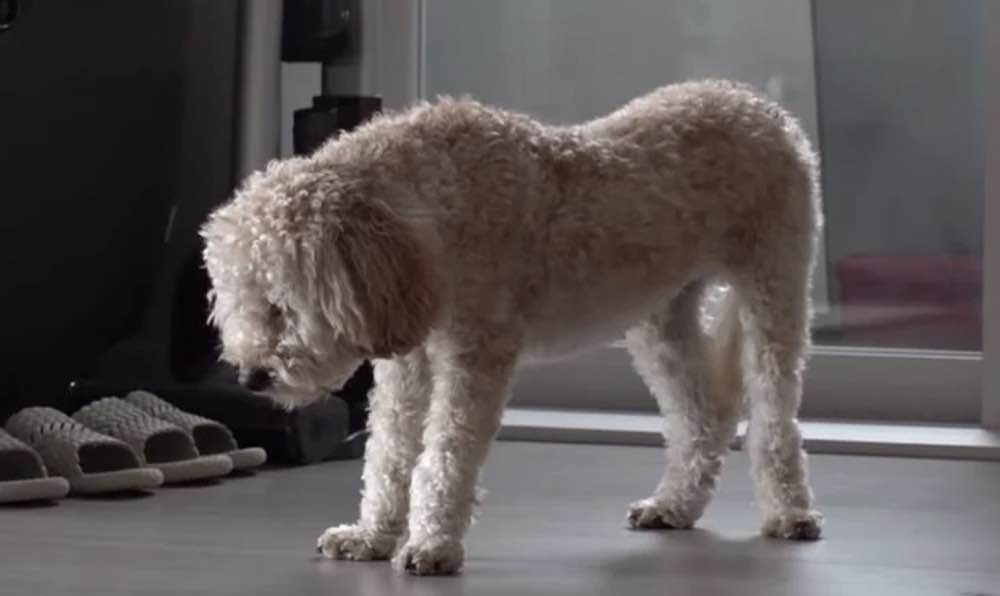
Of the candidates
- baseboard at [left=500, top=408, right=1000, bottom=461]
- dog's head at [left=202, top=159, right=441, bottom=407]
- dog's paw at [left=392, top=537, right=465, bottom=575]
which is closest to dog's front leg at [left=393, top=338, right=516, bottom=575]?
dog's paw at [left=392, top=537, right=465, bottom=575]

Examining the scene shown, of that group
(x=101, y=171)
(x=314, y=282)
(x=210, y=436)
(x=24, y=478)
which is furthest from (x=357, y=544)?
(x=101, y=171)

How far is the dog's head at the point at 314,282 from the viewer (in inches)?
92.1

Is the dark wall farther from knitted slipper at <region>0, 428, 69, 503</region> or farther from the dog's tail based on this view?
the dog's tail

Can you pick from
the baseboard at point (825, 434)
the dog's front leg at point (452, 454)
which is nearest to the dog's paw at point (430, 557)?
the dog's front leg at point (452, 454)

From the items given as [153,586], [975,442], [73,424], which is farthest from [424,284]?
[975,442]

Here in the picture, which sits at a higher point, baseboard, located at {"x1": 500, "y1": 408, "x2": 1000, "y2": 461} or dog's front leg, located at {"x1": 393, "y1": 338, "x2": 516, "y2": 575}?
dog's front leg, located at {"x1": 393, "y1": 338, "x2": 516, "y2": 575}

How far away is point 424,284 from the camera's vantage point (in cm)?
237

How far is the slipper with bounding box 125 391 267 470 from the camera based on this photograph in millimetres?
3436

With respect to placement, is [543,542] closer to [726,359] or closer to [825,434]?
[726,359]

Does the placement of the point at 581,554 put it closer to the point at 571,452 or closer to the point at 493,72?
the point at 571,452

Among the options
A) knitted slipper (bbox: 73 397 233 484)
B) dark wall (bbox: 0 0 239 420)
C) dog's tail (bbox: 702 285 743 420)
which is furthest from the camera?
dark wall (bbox: 0 0 239 420)

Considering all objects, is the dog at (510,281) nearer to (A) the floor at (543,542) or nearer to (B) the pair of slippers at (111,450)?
(A) the floor at (543,542)

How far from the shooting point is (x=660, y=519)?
2955 millimetres

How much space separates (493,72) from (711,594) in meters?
2.16
